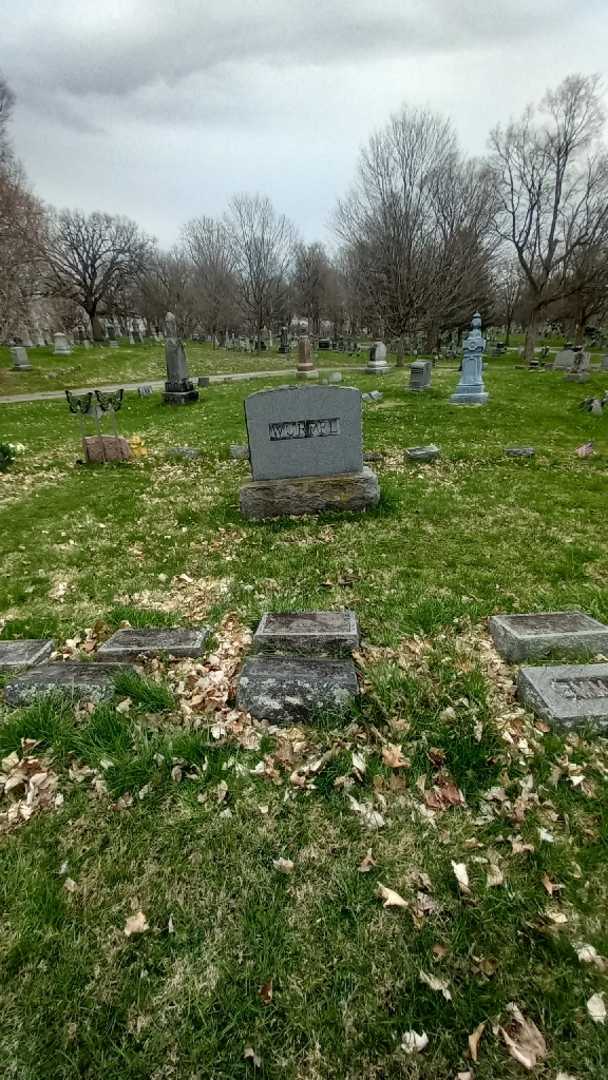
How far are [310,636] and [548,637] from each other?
193 centimetres

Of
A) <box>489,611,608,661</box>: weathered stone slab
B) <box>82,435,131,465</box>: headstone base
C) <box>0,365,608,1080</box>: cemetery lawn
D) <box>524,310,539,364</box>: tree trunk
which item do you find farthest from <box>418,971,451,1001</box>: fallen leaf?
<box>524,310,539,364</box>: tree trunk

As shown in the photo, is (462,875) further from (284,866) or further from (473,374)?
(473,374)

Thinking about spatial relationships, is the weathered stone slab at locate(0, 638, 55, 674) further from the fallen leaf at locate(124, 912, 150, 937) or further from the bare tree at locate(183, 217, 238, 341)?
the bare tree at locate(183, 217, 238, 341)

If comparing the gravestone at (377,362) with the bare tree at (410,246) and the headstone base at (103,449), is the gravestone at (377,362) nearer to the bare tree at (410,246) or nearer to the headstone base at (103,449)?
the bare tree at (410,246)

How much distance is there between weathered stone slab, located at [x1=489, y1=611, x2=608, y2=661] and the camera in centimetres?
384

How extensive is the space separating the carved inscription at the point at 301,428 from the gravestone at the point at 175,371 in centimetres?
1349

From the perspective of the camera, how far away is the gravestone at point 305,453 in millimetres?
6988

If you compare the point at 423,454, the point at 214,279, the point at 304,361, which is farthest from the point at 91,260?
the point at 423,454

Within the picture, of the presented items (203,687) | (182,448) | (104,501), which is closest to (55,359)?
(182,448)

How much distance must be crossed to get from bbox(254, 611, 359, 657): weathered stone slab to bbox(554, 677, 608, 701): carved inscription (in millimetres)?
1528

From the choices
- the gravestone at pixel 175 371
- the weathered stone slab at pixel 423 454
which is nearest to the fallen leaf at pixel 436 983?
the weathered stone slab at pixel 423 454

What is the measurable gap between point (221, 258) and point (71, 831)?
6438 centimetres

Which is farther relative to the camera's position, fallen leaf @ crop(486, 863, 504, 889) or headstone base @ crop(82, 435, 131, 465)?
headstone base @ crop(82, 435, 131, 465)

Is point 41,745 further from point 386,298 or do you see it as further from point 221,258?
point 221,258
